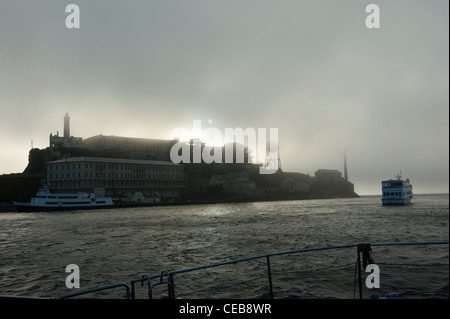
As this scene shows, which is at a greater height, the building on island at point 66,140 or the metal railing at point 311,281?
the building on island at point 66,140

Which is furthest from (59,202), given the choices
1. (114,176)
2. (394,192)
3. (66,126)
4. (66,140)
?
(394,192)

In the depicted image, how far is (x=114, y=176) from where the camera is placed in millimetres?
112688

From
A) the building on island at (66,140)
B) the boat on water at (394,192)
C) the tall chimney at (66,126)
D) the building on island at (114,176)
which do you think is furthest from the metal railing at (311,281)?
the tall chimney at (66,126)

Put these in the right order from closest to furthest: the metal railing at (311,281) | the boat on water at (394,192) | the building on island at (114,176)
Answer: the metal railing at (311,281) < the boat on water at (394,192) < the building on island at (114,176)

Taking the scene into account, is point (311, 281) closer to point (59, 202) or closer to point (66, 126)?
point (59, 202)

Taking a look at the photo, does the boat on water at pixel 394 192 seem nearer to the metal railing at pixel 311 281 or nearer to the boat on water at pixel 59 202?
the boat on water at pixel 59 202

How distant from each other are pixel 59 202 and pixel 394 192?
3398 inches

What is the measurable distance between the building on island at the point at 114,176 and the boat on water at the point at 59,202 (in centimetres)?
701

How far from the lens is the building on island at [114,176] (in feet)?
349

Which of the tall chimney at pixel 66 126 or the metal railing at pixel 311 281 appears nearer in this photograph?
the metal railing at pixel 311 281

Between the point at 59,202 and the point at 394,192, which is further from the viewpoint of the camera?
the point at 394,192

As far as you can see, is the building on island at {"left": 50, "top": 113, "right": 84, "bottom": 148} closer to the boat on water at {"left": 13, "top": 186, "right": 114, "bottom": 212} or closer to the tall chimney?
the tall chimney

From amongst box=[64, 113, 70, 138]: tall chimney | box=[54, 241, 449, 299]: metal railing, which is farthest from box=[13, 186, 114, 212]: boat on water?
box=[54, 241, 449, 299]: metal railing
